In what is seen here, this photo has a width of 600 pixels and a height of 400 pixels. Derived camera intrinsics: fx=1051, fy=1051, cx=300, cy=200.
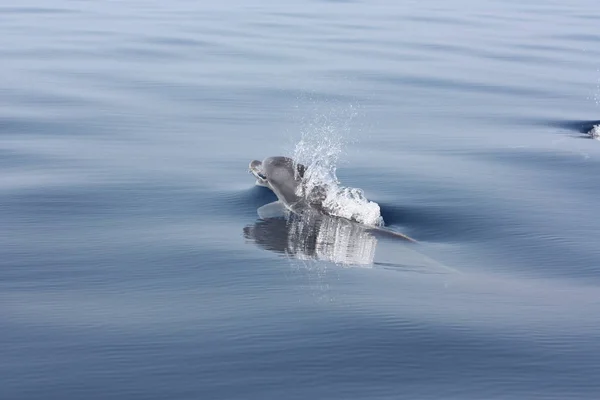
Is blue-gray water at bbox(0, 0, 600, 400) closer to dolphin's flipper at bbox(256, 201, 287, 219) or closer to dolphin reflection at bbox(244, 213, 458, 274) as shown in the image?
dolphin reflection at bbox(244, 213, 458, 274)

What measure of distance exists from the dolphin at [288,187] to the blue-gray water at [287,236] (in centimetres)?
59

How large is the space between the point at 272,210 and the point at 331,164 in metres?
3.82

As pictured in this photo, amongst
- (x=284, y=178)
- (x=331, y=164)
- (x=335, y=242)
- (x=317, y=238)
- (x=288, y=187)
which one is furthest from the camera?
(x=331, y=164)

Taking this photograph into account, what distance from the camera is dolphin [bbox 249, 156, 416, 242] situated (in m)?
18.8

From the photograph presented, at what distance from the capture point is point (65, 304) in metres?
13.3

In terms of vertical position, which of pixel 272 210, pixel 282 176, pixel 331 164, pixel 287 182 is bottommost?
pixel 272 210

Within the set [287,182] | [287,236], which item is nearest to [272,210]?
[287,182]

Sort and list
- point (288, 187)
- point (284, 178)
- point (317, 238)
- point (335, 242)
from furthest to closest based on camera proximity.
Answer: point (284, 178) < point (288, 187) < point (317, 238) < point (335, 242)

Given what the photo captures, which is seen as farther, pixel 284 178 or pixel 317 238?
pixel 284 178

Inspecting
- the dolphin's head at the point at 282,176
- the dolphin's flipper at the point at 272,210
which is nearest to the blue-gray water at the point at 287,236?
the dolphin's flipper at the point at 272,210

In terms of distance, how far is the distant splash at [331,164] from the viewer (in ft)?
60.1

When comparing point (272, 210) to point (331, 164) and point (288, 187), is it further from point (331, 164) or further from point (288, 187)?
point (331, 164)

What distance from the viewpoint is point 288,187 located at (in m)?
19.2

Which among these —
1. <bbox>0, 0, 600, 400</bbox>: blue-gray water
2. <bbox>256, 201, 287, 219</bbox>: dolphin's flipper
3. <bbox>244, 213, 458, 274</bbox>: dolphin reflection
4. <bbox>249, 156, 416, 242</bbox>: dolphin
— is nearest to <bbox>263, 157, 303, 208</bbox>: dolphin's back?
<bbox>249, 156, 416, 242</bbox>: dolphin
